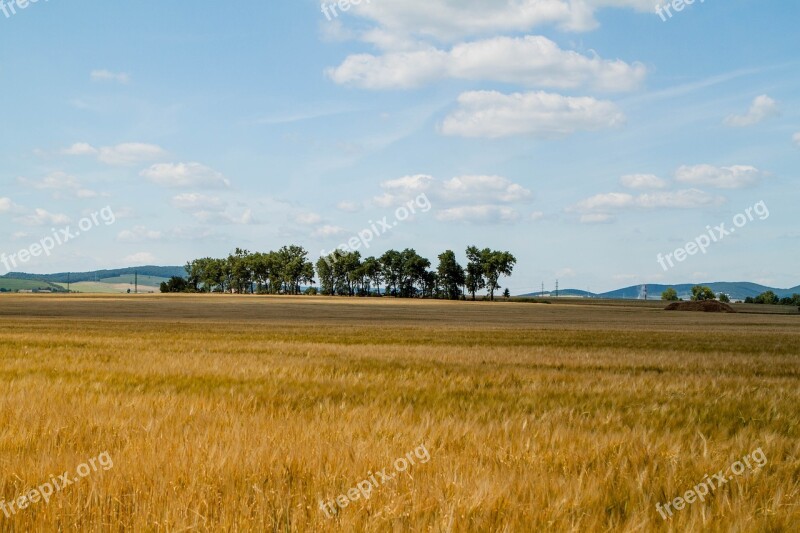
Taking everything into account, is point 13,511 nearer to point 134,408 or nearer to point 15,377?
point 134,408

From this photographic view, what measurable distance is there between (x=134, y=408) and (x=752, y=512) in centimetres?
572

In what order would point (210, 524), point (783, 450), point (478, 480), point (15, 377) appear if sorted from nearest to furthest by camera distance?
point (210, 524)
point (478, 480)
point (783, 450)
point (15, 377)

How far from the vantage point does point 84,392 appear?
7996 mm

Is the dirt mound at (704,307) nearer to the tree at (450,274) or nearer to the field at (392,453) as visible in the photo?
the tree at (450,274)

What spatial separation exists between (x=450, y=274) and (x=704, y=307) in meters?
82.9

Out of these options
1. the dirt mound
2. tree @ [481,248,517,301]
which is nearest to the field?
the dirt mound

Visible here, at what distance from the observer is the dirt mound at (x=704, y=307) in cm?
11712

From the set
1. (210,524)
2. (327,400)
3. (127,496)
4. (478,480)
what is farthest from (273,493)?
(327,400)

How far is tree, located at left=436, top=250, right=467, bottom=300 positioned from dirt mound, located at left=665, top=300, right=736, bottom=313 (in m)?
74.0

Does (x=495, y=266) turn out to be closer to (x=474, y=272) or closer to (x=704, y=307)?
(x=474, y=272)

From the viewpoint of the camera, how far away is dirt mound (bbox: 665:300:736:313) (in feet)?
384

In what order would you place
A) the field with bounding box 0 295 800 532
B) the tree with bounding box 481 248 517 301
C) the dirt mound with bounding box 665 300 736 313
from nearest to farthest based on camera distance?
the field with bounding box 0 295 800 532
the dirt mound with bounding box 665 300 736 313
the tree with bounding box 481 248 517 301

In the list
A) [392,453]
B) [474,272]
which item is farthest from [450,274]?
[392,453]

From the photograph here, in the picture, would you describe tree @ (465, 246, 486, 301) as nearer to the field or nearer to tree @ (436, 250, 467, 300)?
tree @ (436, 250, 467, 300)
